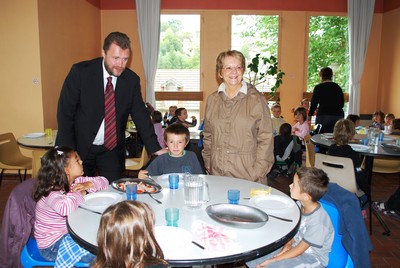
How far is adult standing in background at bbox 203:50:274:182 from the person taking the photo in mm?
2445

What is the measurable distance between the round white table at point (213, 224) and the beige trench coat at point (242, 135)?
297 mm

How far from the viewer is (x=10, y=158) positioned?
4734 mm

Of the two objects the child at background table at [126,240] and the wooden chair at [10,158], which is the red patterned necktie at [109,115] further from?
the wooden chair at [10,158]

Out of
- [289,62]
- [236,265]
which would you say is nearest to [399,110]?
[289,62]

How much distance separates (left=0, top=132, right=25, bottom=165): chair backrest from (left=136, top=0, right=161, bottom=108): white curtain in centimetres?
371

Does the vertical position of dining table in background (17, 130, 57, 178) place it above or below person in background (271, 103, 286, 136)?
below

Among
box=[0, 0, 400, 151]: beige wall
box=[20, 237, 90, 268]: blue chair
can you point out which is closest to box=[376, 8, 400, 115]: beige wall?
box=[0, 0, 400, 151]: beige wall

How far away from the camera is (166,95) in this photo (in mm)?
8359

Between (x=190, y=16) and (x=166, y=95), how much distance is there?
1783 mm

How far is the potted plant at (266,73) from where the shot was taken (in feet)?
25.1

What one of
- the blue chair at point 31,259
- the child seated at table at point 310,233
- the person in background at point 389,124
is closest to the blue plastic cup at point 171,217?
the child seated at table at point 310,233

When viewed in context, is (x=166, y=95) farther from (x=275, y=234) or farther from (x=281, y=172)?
(x=275, y=234)

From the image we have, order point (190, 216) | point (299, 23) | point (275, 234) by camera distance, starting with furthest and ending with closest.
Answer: point (299, 23) < point (190, 216) < point (275, 234)

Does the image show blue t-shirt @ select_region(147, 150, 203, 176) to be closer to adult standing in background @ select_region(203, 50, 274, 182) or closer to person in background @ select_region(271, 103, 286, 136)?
adult standing in background @ select_region(203, 50, 274, 182)
